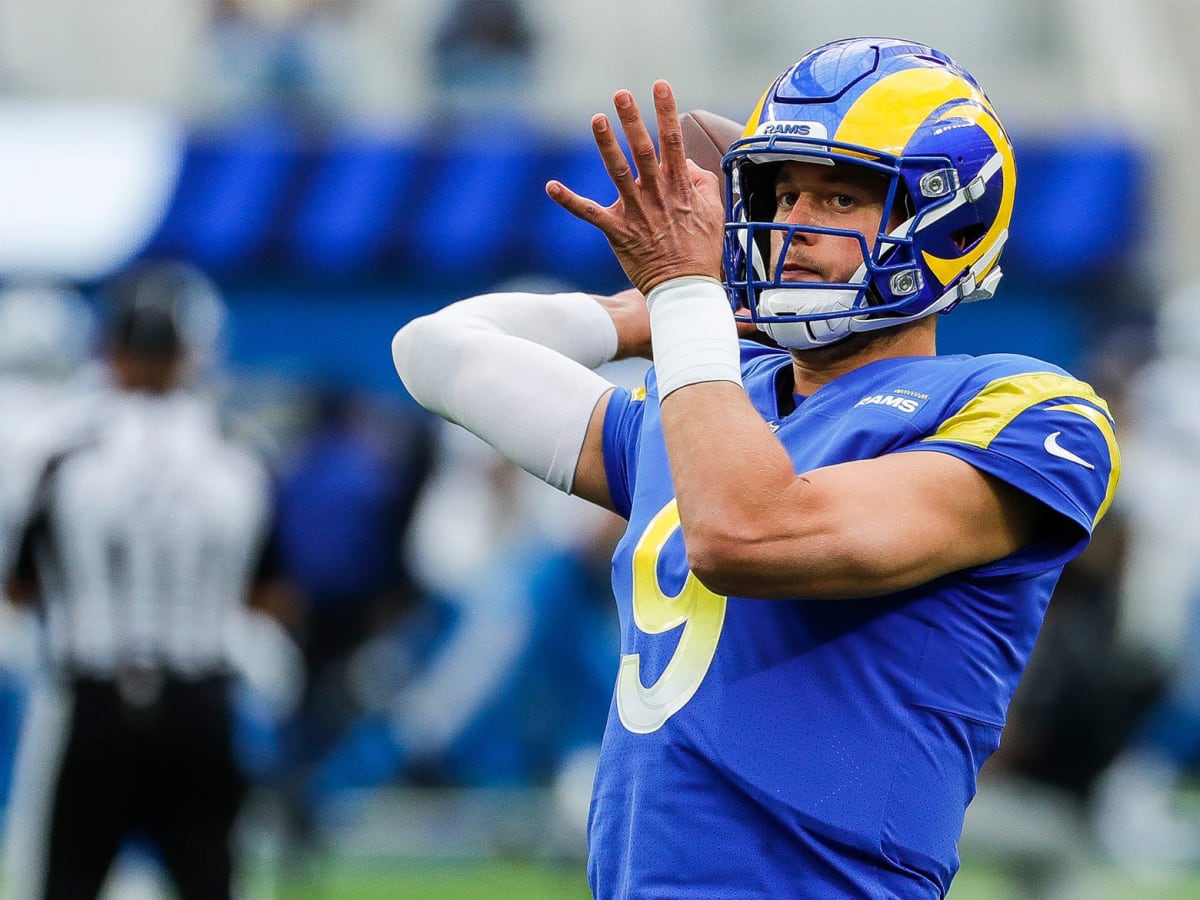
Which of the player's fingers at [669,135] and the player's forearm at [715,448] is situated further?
the player's fingers at [669,135]

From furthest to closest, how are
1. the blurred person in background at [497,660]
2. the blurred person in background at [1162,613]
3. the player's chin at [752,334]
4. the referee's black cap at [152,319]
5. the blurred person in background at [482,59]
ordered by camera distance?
the blurred person in background at [482,59] < the blurred person in background at [1162,613] < the blurred person in background at [497,660] < the referee's black cap at [152,319] < the player's chin at [752,334]

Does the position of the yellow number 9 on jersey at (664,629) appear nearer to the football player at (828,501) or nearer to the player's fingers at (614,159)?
the football player at (828,501)

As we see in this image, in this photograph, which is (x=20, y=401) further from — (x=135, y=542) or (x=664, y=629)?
(x=664, y=629)

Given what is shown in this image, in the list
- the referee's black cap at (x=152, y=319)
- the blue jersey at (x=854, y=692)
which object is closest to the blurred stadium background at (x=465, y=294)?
the referee's black cap at (x=152, y=319)

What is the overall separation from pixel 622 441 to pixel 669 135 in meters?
0.50

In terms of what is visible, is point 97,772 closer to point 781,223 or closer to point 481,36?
point 781,223

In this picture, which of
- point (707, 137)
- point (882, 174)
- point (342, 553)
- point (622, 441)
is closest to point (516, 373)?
point (622, 441)

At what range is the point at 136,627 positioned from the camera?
16.7ft

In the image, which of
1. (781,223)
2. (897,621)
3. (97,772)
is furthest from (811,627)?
(97,772)

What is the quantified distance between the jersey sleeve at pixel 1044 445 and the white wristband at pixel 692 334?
0.24 metres

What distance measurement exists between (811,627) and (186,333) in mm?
3221

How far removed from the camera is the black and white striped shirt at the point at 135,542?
508 cm

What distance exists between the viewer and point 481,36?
1327 centimetres

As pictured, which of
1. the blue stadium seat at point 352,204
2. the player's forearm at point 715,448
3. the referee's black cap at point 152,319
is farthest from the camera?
the blue stadium seat at point 352,204
